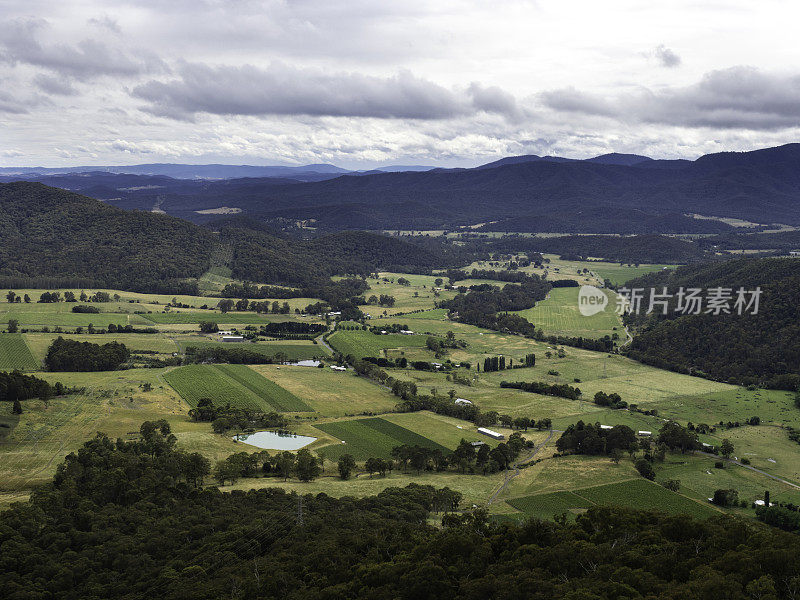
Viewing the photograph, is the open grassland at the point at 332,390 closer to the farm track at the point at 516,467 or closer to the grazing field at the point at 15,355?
Answer: the farm track at the point at 516,467

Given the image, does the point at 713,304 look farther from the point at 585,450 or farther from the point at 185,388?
the point at 185,388

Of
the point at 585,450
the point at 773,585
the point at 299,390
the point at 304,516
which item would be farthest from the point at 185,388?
the point at 773,585

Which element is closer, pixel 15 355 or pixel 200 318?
pixel 15 355

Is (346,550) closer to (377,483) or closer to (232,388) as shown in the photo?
(377,483)

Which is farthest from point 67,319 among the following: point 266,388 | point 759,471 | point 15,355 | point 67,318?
point 759,471

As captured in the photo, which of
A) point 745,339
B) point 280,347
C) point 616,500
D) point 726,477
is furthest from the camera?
point 280,347

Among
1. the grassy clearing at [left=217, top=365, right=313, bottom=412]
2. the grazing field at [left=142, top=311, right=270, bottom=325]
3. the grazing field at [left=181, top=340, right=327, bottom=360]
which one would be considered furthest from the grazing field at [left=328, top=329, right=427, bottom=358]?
the grazing field at [left=142, top=311, right=270, bottom=325]
